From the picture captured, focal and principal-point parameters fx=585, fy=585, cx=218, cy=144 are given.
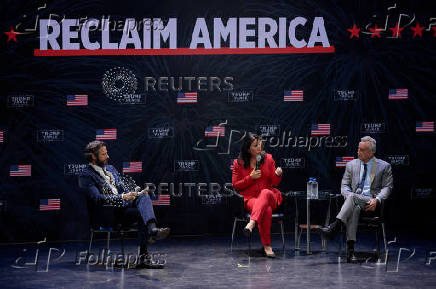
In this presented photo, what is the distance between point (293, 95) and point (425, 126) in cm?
173

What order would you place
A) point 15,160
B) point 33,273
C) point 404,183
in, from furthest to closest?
point 404,183 < point 15,160 < point 33,273

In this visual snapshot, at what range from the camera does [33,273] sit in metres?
5.21

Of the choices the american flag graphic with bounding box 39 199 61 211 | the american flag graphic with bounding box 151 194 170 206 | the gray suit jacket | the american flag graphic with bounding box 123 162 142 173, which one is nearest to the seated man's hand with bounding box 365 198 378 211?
the gray suit jacket

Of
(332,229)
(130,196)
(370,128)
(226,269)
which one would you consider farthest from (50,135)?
(370,128)

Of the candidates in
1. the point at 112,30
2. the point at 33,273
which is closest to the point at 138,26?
the point at 112,30

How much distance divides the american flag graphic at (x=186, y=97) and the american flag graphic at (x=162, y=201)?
46.5 inches

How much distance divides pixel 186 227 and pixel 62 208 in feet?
5.00

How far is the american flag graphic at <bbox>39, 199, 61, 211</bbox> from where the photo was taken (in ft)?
23.0

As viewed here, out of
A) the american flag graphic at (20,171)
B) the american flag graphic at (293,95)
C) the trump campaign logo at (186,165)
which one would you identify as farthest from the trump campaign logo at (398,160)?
the american flag graphic at (20,171)

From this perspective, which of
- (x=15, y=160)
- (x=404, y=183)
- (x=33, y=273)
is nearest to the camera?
(x=33, y=273)

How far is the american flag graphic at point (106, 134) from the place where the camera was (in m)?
7.07

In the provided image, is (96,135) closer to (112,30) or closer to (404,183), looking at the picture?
(112,30)

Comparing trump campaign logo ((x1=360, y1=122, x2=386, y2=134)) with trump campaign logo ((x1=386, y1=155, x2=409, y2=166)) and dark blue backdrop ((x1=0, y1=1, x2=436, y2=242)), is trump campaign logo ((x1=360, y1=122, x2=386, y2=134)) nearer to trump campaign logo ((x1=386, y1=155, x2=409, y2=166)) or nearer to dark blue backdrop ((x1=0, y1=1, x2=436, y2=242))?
dark blue backdrop ((x1=0, y1=1, x2=436, y2=242))

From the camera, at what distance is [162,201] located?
23.7ft
